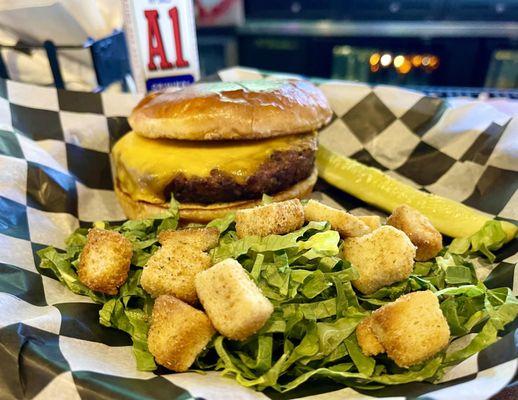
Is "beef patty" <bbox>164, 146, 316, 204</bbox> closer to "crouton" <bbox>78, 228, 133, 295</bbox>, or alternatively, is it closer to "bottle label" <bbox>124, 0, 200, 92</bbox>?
"crouton" <bbox>78, 228, 133, 295</bbox>

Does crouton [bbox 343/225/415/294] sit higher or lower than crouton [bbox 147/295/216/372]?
higher

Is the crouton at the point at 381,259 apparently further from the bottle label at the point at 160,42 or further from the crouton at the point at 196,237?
Result: the bottle label at the point at 160,42

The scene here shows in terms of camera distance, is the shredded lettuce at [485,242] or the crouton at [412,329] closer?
the crouton at [412,329]

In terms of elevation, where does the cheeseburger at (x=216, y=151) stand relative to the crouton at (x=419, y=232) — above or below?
above

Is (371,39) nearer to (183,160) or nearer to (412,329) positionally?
(183,160)

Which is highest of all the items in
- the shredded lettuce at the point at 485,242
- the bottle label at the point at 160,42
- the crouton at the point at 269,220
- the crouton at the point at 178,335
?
the bottle label at the point at 160,42

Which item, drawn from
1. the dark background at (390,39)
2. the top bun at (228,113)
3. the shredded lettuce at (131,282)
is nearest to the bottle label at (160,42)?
the top bun at (228,113)

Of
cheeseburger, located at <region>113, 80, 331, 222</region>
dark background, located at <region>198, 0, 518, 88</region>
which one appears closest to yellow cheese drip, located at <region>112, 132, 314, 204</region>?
cheeseburger, located at <region>113, 80, 331, 222</region>
